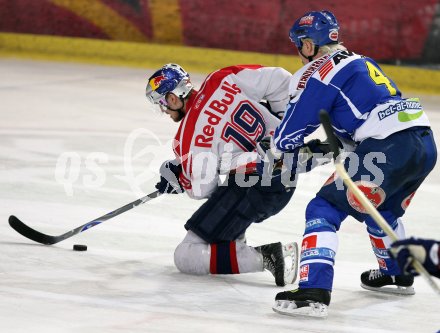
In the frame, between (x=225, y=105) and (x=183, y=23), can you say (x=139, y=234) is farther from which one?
(x=183, y=23)

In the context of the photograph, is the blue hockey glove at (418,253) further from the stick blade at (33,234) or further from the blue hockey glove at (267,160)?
the stick blade at (33,234)

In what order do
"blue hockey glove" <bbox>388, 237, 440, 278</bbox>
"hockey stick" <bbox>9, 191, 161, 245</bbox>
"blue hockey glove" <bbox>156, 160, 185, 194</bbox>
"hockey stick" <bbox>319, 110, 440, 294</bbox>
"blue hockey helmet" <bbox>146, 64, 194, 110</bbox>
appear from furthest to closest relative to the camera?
"hockey stick" <bbox>9, 191, 161, 245</bbox> < "blue hockey glove" <bbox>156, 160, 185, 194</bbox> < "blue hockey helmet" <bbox>146, 64, 194, 110</bbox> < "hockey stick" <bbox>319, 110, 440, 294</bbox> < "blue hockey glove" <bbox>388, 237, 440, 278</bbox>

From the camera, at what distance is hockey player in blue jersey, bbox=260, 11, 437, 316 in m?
3.62

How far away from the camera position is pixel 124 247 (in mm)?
4570

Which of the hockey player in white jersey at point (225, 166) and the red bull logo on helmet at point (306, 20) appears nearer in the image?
the red bull logo on helmet at point (306, 20)

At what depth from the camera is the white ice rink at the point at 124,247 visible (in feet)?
11.7

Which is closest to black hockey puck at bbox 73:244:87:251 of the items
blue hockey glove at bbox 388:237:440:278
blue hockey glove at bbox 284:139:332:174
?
blue hockey glove at bbox 284:139:332:174

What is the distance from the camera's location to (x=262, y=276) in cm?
425

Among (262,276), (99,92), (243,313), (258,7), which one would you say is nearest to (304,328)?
(243,313)

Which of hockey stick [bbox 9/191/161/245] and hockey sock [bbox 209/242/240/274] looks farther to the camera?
hockey stick [bbox 9/191/161/245]

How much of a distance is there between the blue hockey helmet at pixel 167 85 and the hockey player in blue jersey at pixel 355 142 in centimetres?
62

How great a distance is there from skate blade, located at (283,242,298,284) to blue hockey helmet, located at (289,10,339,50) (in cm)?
79

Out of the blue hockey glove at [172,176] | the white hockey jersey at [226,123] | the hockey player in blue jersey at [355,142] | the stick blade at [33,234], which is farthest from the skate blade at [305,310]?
the stick blade at [33,234]

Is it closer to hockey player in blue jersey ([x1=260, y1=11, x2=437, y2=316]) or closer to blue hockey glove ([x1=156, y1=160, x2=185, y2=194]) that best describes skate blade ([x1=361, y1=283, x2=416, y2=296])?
hockey player in blue jersey ([x1=260, y1=11, x2=437, y2=316])
